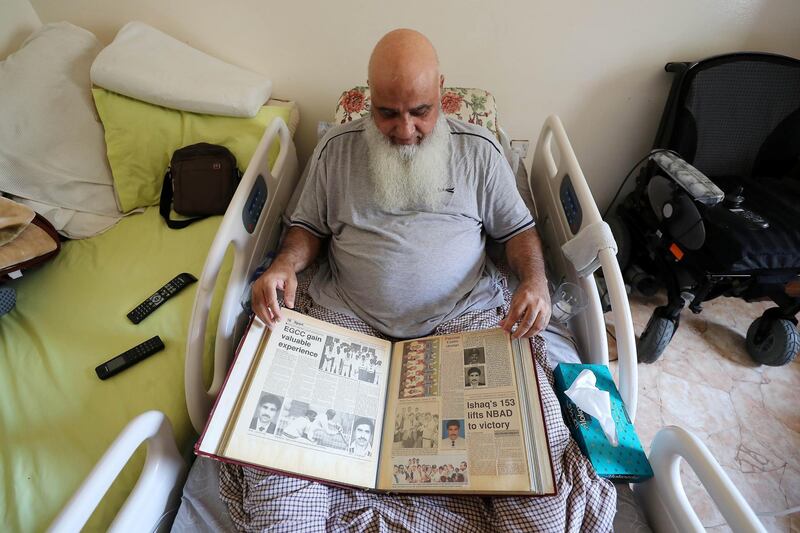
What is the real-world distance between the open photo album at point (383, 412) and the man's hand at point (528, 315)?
3 centimetres

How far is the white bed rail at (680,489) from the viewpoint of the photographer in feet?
2.11

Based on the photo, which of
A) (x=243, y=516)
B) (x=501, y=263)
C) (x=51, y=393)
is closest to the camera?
(x=243, y=516)

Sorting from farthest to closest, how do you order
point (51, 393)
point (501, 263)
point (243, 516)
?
point (501, 263) → point (51, 393) → point (243, 516)

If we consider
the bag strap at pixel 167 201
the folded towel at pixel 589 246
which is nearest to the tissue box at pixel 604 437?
the folded towel at pixel 589 246

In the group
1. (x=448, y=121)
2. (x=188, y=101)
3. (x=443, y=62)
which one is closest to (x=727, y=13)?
(x=443, y=62)

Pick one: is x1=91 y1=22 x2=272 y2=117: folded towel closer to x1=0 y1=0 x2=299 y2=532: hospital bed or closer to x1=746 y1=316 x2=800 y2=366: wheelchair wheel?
x1=0 y1=0 x2=299 y2=532: hospital bed

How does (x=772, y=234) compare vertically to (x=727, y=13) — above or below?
below

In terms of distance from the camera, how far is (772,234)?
1.39 meters

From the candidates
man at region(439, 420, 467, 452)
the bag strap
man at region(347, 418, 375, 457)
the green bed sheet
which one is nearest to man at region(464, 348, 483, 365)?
man at region(439, 420, 467, 452)

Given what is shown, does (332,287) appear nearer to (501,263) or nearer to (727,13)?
(501,263)

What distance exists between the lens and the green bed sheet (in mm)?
905

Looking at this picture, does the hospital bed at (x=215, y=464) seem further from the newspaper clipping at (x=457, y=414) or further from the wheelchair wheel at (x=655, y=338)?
the wheelchair wheel at (x=655, y=338)

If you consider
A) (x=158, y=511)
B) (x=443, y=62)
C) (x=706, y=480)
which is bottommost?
(x=158, y=511)

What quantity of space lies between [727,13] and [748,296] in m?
1.02
